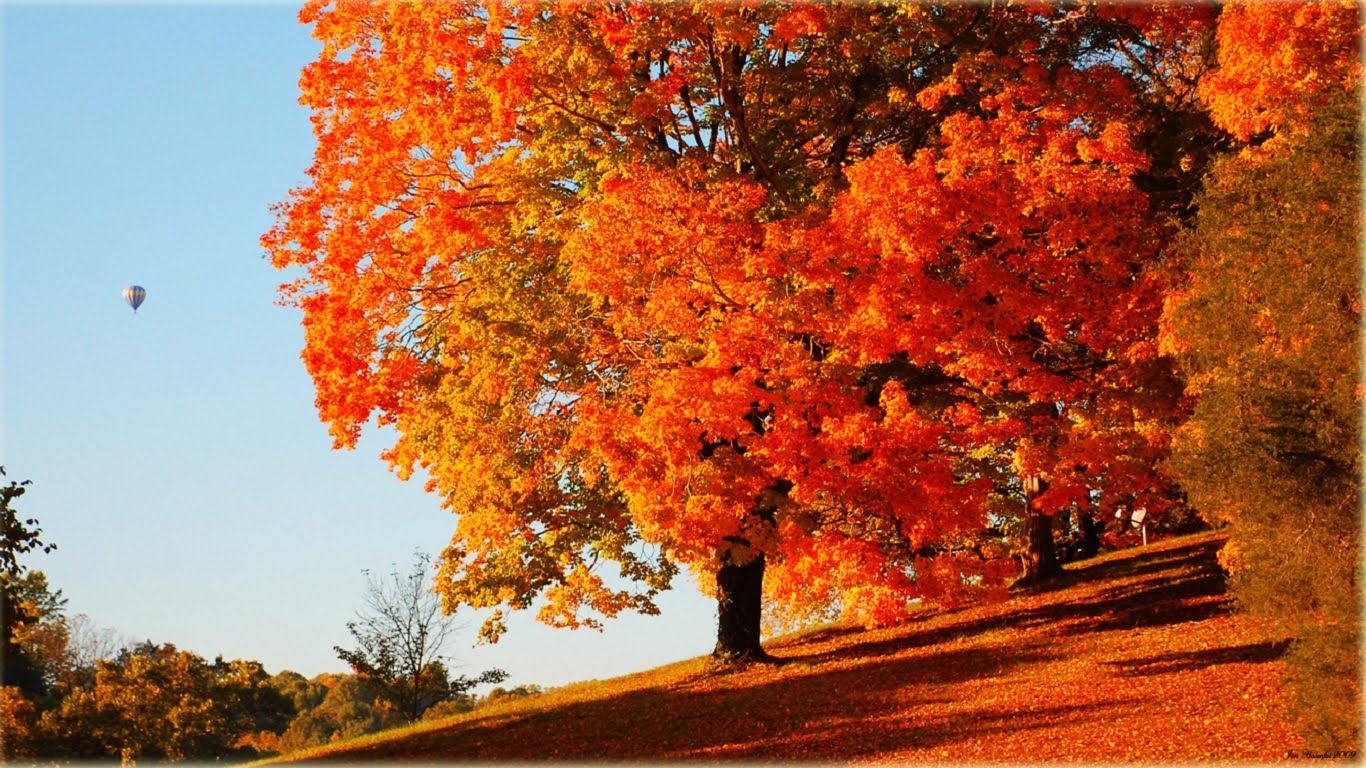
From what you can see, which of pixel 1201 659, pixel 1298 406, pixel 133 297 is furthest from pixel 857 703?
pixel 133 297

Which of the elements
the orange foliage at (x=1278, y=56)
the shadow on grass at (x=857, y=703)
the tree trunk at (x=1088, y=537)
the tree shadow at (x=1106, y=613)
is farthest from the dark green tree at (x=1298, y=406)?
the tree trunk at (x=1088, y=537)

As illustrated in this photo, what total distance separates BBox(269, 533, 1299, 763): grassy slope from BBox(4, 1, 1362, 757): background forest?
63.4 inches

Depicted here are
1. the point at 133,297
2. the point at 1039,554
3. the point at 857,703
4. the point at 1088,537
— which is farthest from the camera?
the point at 133,297

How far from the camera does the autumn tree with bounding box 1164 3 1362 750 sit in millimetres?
15281

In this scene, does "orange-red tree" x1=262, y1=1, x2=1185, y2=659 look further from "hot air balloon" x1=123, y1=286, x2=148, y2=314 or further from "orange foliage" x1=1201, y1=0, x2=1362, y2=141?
"hot air balloon" x1=123, y1=286, x2=148, y2=314

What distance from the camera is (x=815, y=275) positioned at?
1972 centimetres

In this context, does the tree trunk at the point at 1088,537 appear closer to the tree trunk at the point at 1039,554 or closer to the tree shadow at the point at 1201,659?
the tree trunk at the point at 1039,554

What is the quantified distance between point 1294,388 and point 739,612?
12.2 metres

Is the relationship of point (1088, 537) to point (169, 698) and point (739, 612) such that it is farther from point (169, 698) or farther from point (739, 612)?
point (169, 698)

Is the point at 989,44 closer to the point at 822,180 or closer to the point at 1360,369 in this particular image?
the point at 822,180

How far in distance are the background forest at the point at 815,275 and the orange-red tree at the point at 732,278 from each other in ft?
0.22

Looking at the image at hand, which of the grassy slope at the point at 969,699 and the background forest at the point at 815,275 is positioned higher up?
the background forest at the point at 815,275

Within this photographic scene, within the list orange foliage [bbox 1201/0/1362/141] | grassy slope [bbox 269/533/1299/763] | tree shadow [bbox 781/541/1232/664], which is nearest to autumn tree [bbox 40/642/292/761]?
grassy slope [bbox 269/533/1299/763]

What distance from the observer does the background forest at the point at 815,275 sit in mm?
18109
